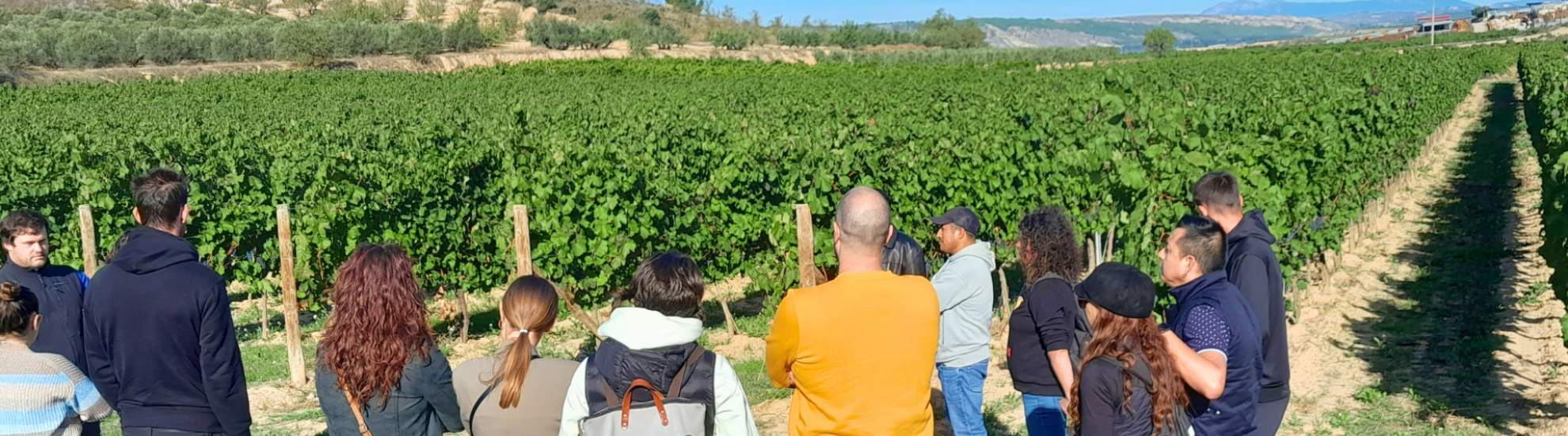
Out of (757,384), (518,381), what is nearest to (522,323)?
(518,381)

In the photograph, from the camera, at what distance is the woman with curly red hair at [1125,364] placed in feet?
9.93

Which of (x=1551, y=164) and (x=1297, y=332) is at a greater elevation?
(x=1551, y=164)

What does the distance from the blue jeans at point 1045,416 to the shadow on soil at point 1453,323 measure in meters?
3.24

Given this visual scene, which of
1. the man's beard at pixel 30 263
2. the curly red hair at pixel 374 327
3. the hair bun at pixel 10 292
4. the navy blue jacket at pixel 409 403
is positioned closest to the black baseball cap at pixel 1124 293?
the navy blue jacket at pixel 409 403

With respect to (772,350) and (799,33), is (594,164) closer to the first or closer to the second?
(772,350)

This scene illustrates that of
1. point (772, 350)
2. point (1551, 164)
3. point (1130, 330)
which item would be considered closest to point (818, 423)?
point (772, 350)

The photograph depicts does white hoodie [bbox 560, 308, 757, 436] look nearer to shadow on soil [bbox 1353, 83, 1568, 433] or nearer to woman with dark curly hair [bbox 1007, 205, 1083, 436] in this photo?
woman with dark curly hair [bbox 1007, 205, 1083, 436]

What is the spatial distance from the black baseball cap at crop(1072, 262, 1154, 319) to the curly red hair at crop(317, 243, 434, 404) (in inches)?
75.2

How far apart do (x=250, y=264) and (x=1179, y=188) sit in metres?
7.21

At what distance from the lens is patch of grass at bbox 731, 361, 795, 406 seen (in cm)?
672

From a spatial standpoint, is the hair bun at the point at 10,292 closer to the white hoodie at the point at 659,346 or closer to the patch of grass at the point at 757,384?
the white hoodie at the point at 659,346

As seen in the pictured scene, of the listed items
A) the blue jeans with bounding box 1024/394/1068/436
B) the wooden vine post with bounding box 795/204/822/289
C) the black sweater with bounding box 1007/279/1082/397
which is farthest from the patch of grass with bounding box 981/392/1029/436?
the black sweater with bounding box 1007/279/1082/397

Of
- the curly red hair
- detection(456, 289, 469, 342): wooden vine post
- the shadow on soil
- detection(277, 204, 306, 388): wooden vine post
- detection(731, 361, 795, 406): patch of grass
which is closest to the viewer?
the curly red hair

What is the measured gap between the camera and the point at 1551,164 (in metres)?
8.28
